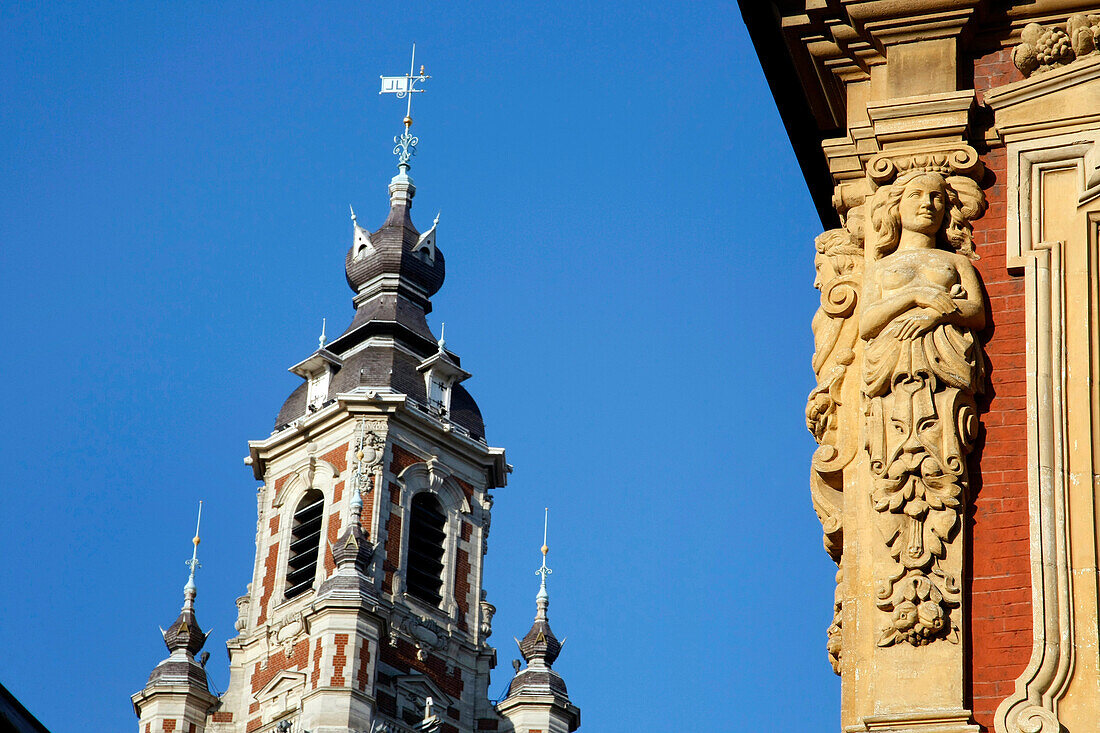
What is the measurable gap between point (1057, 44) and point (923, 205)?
1.32 m

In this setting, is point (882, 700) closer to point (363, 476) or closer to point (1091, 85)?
point (1091, 85)

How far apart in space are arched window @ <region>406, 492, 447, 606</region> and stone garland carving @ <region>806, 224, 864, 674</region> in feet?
162

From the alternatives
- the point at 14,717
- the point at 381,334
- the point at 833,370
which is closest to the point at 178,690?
the point at 381,334

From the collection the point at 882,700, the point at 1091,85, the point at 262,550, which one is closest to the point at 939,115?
the point at 1091,85

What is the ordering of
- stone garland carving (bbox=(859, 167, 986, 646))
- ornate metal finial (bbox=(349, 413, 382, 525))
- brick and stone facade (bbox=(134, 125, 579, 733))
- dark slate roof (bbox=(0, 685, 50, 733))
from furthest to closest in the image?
ornate metal finial (bbox=(349, 413, 382, 525)) < brick and stone facade (bbox=(134, 125, 579, 733)) < dark slate roof (bbox=(0, 685, 50, 733)) < stone garland carving (bbox=(859, 167, 986, 646))

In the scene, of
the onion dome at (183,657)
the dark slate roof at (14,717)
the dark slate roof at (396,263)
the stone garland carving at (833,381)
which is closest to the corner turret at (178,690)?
the onion dome at (183,657)

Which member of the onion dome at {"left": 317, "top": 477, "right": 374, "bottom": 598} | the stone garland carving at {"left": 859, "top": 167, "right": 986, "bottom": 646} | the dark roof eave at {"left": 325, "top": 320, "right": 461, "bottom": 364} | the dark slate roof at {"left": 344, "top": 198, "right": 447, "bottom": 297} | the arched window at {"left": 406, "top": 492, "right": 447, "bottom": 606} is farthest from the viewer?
the dark slate roof at {"left": 344, "top": 198, "right": 447, "bottom": 297}

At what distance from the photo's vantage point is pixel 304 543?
63000mm

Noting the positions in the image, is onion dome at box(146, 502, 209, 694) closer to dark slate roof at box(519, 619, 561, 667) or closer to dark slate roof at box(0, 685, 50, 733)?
dark slate roof at box(519, 619, 561, 667)

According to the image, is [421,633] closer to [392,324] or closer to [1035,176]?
[392,324]

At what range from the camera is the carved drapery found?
1149 centimetres

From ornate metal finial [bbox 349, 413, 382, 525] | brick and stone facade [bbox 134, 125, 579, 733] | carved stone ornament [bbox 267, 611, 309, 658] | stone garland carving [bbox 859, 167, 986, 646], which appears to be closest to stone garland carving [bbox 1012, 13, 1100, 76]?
stone garland carving [bbox 859, 167, 986, 646]

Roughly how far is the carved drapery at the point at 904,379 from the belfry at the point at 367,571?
4462cm

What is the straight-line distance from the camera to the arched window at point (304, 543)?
62344 mm
